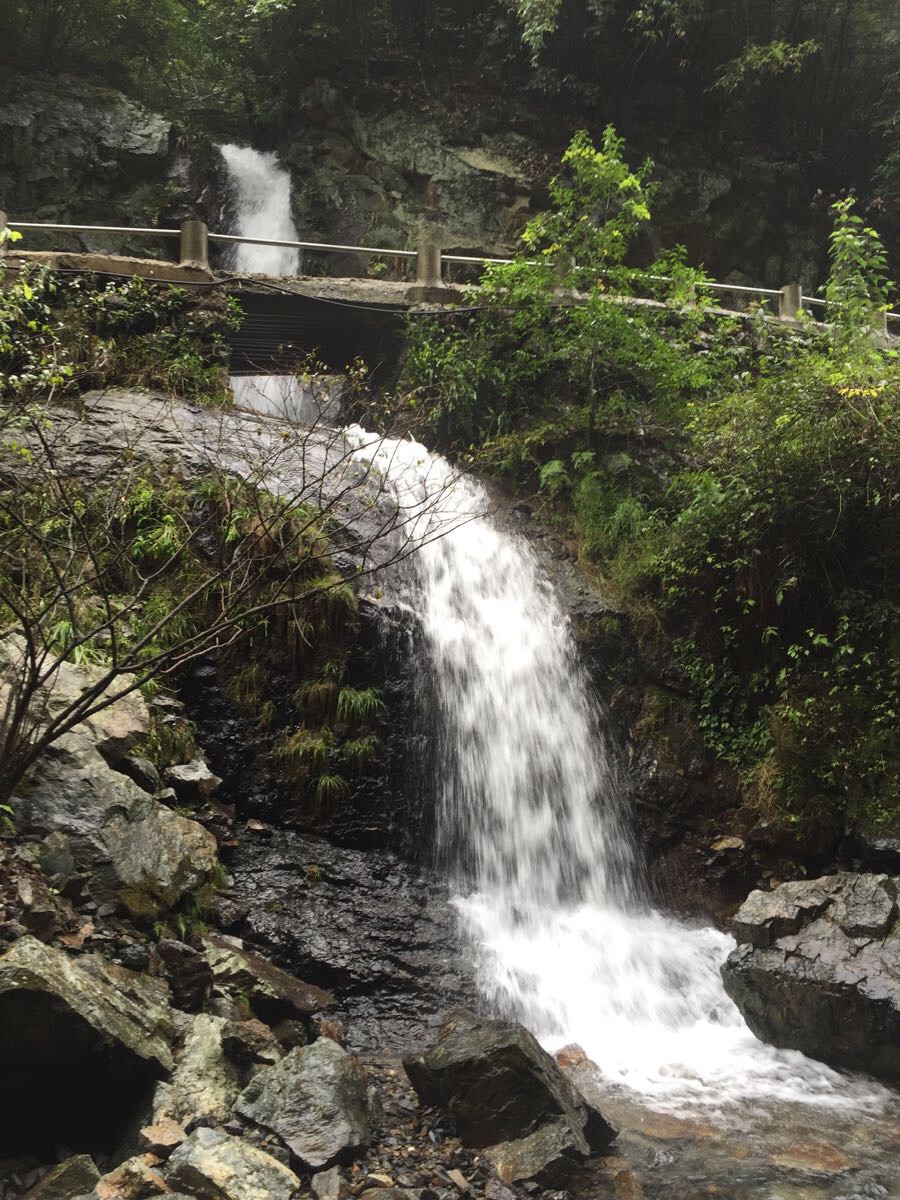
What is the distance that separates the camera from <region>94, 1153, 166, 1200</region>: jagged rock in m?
3.13

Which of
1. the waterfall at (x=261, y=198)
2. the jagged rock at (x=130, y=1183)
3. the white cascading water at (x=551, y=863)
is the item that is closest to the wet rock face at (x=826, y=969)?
the white cascading water at (x=551, y=863)

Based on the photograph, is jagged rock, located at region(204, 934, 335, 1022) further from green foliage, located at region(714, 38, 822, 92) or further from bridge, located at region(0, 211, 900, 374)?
green foliage, located at region(714, 38, 822, 92)

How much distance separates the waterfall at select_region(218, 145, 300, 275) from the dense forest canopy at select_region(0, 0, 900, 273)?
3.40 feet

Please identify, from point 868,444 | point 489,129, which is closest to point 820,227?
point 489,129

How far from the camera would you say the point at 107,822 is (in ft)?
17.0

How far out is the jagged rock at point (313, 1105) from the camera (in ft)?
12.4

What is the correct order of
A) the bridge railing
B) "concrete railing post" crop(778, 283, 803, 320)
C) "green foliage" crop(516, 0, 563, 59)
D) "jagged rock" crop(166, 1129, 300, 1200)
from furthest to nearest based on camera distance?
1. "green foliage" crop(516, 0, 563, 59)
2. "concrete railing post" crop(778, 283, 803, 320)
3. the bridge railing
4. "jagged rock" crop(166, 1129, 300, 1200)

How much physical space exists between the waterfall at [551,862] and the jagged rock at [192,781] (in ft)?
6.79

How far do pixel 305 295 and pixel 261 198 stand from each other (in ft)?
24.9

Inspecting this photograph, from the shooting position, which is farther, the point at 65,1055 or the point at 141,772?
the point at 141,772

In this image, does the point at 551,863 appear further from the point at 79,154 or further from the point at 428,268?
the point at 79,154

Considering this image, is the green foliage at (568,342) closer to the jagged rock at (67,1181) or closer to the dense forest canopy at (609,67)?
the dense forest canopy at (609,67)

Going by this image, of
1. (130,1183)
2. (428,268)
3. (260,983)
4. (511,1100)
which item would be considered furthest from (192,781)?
(428,268)

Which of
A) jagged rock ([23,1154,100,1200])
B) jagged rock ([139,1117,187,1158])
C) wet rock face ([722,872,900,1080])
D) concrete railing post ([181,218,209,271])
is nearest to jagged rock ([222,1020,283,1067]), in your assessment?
jagged rock ([139,1117,187,1158])
